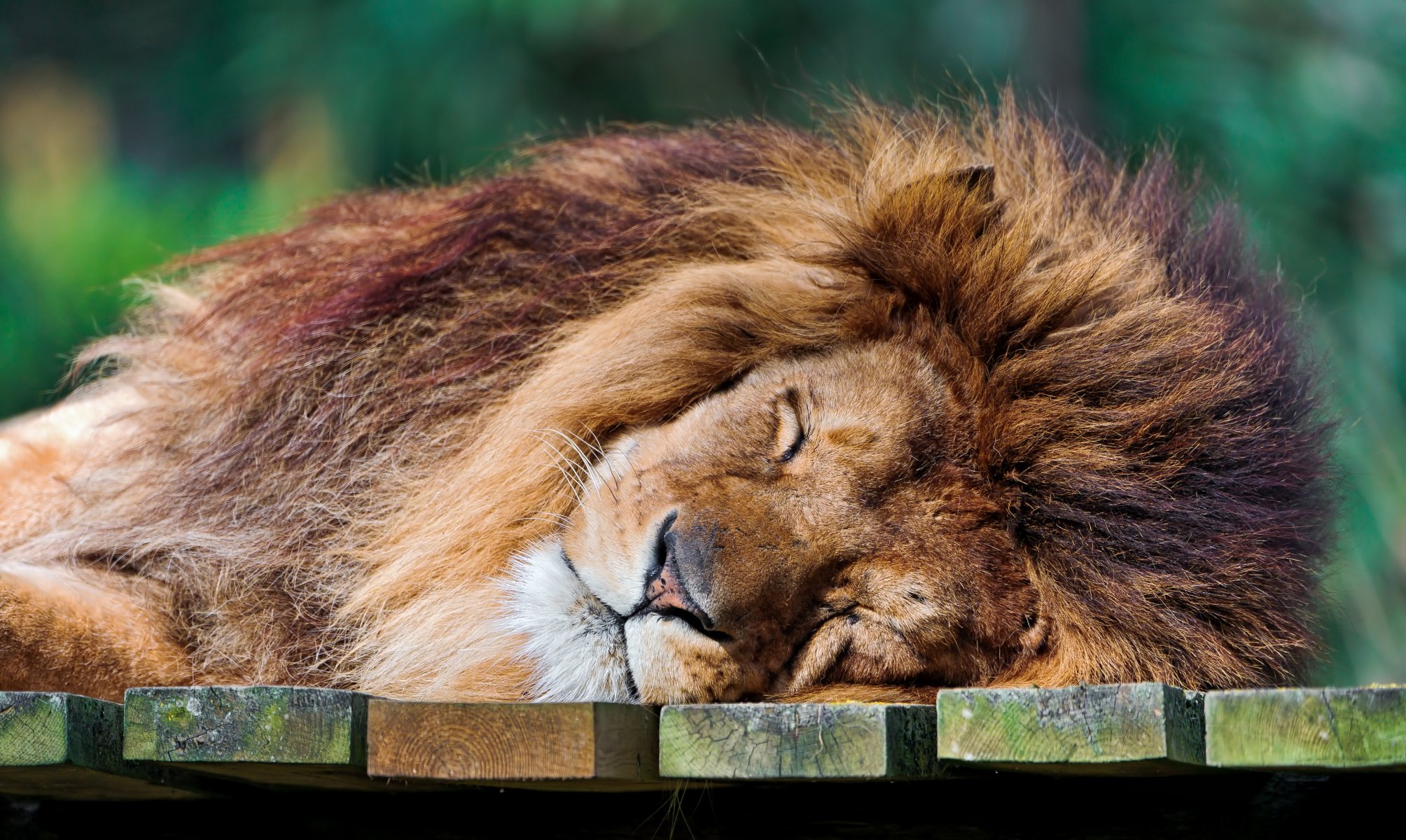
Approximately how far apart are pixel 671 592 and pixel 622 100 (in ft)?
25.1

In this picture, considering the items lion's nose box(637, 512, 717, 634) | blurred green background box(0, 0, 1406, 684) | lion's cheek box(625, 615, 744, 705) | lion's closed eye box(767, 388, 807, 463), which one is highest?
blurred green background box(0, 0, 1406, 684)

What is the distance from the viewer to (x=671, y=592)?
1812 mm

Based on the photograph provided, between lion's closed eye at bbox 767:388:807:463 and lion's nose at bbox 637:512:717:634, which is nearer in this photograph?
lion's nose at bbox 637:512:717:634

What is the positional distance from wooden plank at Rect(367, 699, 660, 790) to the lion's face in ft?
0.76

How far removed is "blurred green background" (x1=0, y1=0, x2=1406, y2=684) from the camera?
7.72m

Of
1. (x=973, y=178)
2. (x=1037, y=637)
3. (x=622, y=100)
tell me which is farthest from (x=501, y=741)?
(x=622, y=100)

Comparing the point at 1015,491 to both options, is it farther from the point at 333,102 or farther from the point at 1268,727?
the point at 333,102

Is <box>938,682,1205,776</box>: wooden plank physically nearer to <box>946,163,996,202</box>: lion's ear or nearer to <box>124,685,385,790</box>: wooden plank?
<box>124,685,385,790</box>: wooden plank

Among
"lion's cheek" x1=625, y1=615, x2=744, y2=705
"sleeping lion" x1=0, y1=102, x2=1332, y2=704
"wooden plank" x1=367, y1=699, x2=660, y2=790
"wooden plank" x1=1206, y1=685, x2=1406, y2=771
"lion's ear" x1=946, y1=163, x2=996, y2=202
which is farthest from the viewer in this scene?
"lion's ear" x1=946, y1=163, x2=996, y2=202

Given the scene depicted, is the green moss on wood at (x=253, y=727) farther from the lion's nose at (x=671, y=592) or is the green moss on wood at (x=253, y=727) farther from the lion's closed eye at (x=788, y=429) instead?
the lion's closed eye at (x=788, y=429)

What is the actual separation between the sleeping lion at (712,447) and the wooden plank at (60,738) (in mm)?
333

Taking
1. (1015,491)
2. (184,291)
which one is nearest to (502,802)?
(1015,491)

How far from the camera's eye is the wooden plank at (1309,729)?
143 cm

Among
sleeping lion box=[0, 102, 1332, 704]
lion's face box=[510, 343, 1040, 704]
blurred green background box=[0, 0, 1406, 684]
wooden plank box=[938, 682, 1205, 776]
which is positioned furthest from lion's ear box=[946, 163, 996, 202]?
blurred green background box=[0, 0, 1406, 684]
